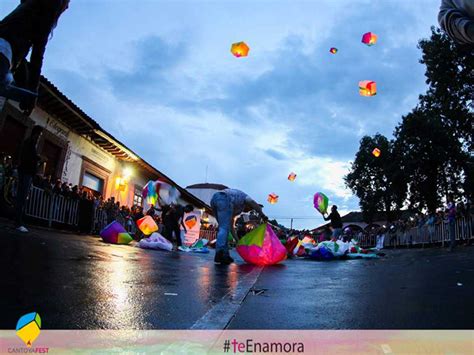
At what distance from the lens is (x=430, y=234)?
20.9 meters

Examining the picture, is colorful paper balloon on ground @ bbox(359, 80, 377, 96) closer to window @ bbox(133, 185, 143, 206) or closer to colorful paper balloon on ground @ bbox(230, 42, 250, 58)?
colorful paper balloon on ground @ bbox(230, 42, 250, 58)

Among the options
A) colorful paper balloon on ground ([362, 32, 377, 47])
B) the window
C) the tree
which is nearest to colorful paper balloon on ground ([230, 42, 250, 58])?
colorful paper balloon on ground ([362, 32, 377, 47])

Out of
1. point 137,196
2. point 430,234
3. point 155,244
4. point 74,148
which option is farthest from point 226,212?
point 137,196

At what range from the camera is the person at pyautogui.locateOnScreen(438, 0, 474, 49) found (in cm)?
237

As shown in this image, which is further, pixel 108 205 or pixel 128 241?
pixel 108 205

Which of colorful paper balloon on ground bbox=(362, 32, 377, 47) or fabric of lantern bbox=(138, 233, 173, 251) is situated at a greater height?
colorful paper balloon on ground bbox=(362, 32, 377, 47)

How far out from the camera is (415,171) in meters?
35.6

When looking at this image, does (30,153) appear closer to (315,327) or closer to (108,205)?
(315,327)

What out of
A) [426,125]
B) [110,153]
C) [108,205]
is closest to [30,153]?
[108,205]

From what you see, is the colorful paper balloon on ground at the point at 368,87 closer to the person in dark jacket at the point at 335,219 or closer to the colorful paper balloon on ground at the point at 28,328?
Answer: the person in dark jacket at the point at 335,219

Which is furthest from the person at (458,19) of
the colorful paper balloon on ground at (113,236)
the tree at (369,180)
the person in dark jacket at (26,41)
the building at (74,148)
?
the tree at (369,180)

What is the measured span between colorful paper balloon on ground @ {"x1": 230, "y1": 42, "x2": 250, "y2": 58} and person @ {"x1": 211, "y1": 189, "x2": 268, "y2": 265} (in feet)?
19.5

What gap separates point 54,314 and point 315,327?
148cm

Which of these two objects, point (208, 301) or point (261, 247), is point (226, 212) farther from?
point (208, 301)
